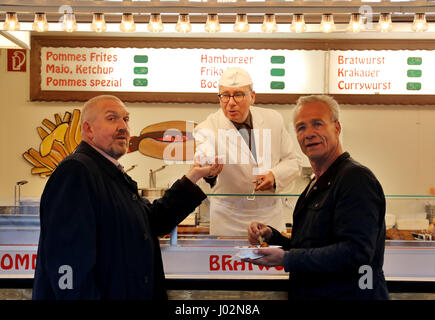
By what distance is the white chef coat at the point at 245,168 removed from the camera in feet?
10.2

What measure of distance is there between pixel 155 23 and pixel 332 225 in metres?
2.17

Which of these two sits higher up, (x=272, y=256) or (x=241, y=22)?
(x=241, y=22)

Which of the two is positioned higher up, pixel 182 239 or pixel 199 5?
pixel 199 5

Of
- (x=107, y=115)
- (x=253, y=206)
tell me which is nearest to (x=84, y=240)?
(x=107, y=115)

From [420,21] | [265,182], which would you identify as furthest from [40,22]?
[420,21]

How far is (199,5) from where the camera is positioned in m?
3.57

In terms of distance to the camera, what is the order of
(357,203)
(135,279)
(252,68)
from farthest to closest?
(252,68)
(135,279)
(357,203)

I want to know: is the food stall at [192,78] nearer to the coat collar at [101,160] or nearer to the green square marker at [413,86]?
the green square marker at [413,86]

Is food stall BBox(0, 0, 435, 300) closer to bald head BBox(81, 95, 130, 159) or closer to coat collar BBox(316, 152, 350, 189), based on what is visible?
bald head BBox(81, 95, 130, 159)

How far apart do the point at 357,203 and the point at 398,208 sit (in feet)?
3.71

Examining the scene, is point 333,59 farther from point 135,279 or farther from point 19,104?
point 135,279

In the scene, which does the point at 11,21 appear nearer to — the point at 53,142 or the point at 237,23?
the point at 237,23

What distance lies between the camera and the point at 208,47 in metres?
5.02
